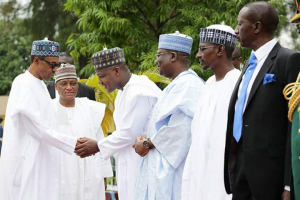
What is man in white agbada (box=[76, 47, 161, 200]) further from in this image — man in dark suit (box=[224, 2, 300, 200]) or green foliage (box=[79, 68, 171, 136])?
green foliage (box=[79, 68, 171, 136])

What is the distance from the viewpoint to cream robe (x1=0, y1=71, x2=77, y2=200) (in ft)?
24.5

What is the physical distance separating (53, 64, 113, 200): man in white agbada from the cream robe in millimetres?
790

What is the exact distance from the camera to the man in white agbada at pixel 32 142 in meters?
7.48

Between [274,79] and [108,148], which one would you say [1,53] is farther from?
[274,79]

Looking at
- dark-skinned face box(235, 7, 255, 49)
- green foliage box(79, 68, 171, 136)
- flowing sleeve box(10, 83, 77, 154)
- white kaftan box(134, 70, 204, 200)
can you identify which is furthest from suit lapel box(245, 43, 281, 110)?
green foliage box(79, 68, 171, 136)

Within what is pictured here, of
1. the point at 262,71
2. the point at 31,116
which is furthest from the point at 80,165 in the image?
the point at 262,71

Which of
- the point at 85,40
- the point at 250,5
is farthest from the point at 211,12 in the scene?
the point at 250,5

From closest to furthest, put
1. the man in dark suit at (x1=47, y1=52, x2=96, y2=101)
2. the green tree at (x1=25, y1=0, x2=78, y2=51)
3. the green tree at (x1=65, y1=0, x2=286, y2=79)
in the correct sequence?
the man in dark suit at (x1=47, y1=52, x2=96, y2=101) < the green tree at (x1=65, y1=0, x2=286, y2=79) < the green tree at (x1=25, y1=0, x2=78, y2=51)

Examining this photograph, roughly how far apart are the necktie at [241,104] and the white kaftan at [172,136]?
1.62m

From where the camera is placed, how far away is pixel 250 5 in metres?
5.17

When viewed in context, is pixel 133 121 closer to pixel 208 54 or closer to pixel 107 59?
pixel 107 59

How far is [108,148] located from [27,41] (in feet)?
89.9

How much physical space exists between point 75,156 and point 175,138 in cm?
237

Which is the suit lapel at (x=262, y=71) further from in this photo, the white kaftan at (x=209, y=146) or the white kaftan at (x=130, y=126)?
the white kaftan at (x=130, y=126)
